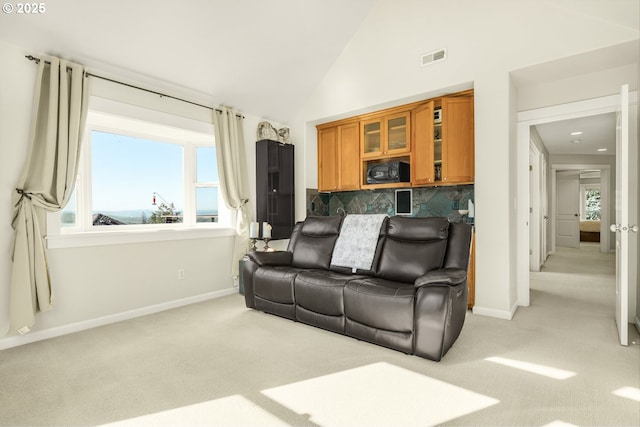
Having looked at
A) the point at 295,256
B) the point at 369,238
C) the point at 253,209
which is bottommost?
the point at 295,256

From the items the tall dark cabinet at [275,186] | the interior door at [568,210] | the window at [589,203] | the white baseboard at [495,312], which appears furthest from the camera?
the window at [589,203]

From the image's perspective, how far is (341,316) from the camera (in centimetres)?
280

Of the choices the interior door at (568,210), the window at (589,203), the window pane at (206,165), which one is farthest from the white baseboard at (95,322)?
the window at (589,203)

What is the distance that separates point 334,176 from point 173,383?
3451mm

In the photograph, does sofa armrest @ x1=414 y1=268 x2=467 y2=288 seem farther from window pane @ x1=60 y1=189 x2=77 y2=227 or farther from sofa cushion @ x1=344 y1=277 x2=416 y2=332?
window pane @ x1=60 y1=189 x2=77 y2=227

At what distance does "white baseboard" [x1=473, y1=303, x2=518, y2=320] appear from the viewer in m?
3.30

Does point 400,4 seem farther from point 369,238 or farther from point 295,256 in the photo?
point 295,256

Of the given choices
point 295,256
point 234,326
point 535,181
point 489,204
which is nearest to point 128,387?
point 234,326

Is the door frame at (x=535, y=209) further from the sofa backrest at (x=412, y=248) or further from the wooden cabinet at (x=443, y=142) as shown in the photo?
the sofa backrest at (x=412, y=248)

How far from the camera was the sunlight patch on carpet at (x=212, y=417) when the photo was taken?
1.68 m

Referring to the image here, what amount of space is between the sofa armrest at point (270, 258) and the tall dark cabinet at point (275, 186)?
1.05m

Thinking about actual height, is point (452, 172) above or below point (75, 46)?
below

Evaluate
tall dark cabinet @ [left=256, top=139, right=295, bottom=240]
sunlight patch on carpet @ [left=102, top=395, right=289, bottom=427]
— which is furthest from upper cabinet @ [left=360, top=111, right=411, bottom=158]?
sunlight patch on carpet @ [left=102, top=395, right=289, bottom=427]

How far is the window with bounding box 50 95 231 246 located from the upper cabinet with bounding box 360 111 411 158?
2.06m
